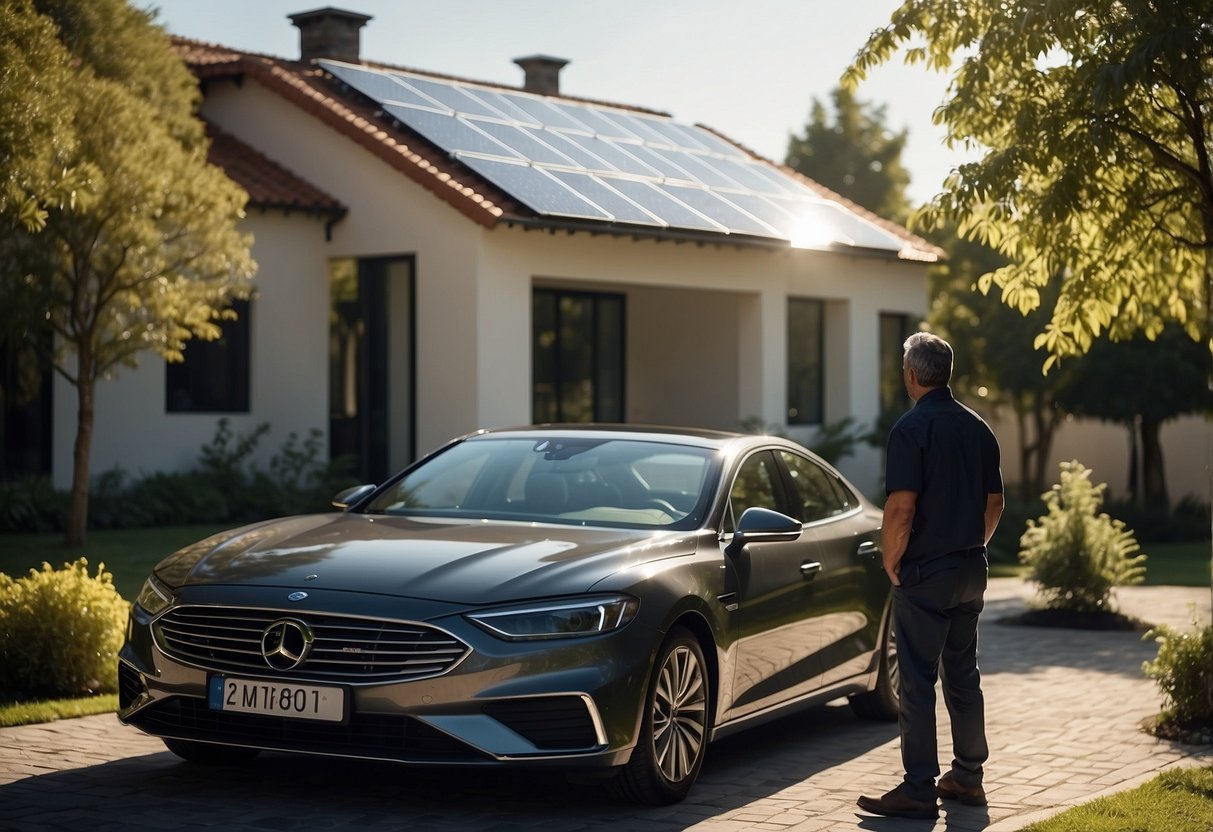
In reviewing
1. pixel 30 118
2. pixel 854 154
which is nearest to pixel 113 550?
pixel 30 118

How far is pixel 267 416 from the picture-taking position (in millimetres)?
19469

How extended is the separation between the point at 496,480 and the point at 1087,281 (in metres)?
4.01

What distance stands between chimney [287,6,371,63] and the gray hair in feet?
59.0

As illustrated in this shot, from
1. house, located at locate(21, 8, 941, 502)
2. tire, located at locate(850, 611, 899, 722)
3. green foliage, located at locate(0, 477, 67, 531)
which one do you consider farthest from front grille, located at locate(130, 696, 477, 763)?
house, located at locate(21, 8, 941, 502)

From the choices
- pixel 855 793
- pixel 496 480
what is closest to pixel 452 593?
pixel 496 480

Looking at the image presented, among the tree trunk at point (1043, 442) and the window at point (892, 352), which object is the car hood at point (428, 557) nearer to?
the window at point (892, 352)

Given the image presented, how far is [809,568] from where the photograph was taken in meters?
7.94

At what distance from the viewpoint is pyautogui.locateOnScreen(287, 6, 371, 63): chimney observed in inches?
927

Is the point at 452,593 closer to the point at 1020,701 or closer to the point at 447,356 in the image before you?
the point at 1020,701

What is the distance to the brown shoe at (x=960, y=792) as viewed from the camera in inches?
273

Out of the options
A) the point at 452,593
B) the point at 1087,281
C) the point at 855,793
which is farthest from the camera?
the point at 1087,281

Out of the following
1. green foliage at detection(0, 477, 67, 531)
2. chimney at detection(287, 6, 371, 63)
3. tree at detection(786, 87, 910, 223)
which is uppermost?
tree at detection(786, 87, 910, 223)

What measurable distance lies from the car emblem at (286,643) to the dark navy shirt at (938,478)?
2373mm

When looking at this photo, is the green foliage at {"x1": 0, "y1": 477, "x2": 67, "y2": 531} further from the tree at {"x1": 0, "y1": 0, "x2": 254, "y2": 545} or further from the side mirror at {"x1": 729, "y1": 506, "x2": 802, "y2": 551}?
the side mirror at {"x1": 729, "y1": 506, "x2": 802, "y2": 551}
